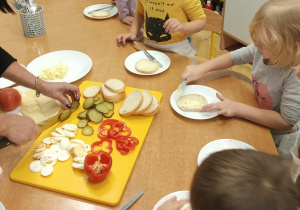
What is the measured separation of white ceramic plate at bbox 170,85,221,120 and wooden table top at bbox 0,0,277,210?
0.06ft

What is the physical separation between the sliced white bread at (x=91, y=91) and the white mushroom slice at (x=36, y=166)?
1.30 ft

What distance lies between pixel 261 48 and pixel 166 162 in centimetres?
61

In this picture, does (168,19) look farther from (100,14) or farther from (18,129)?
(18,129)

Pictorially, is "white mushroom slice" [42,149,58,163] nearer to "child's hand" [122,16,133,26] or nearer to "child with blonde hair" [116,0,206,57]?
"child with blonde hair" [116,0,206,57]

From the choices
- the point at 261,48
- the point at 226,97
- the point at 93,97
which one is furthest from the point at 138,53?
the point at 261,48

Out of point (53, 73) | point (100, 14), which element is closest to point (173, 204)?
point (53, 73)

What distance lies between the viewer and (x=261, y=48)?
3.84 ft

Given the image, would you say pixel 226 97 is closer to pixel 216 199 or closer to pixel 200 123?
pixel 200 123

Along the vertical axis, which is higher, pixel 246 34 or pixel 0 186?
pixel 0 186

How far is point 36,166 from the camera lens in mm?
997

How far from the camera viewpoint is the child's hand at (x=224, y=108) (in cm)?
117

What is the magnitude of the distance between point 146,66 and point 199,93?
32 cm

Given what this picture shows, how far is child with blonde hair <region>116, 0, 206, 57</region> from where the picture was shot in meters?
1.66

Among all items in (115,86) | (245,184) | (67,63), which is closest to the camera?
(245,184)
